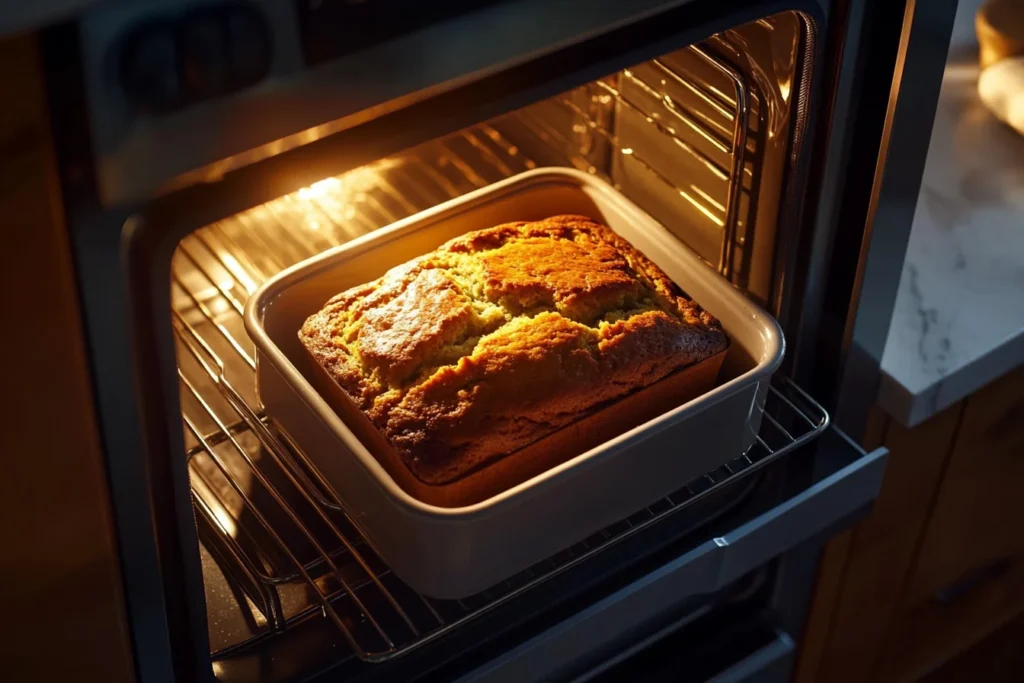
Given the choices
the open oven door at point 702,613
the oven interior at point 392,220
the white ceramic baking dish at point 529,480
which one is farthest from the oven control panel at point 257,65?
the open oven door at point 702,613

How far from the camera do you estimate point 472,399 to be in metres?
0.81

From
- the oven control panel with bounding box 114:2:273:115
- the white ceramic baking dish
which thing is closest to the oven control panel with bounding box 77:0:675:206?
the oven control panel with bounding box 114:2:273:115

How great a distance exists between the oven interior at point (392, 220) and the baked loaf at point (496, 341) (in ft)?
0.30

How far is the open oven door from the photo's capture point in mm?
850

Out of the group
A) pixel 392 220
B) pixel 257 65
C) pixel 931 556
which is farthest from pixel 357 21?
pixel 931 556

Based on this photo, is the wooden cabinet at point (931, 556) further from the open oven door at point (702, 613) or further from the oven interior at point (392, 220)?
the oven interior at point (392, 220)

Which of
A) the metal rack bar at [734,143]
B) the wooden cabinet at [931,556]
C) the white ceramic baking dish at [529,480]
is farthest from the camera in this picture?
the wooden cabinet at [931,556]

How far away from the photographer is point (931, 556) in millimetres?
1250

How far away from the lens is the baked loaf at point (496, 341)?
80cm

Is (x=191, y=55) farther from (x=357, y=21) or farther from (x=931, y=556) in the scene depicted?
(x=931, y=556)

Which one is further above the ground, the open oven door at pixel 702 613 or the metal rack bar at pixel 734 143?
the metal rack bar at pixel 734 143

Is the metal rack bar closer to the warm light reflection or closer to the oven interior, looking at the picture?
the oven interior

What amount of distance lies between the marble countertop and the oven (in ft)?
0.14

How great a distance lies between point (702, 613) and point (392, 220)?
0.47 meters
